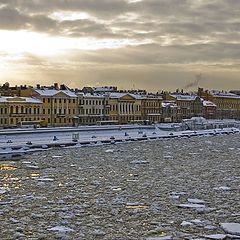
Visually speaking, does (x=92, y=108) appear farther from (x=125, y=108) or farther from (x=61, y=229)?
(x=61, y=229)

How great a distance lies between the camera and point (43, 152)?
3148 cm

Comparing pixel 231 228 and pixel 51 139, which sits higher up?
pixel 231 228

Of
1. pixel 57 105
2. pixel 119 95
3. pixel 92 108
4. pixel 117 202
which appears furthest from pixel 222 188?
pixel 119 95

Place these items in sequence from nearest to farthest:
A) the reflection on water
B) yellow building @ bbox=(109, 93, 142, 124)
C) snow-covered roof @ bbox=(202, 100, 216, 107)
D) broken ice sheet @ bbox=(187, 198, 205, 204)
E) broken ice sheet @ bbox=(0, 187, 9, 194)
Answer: broken ice sheet @ bbox=(187, 198, 205, 204)
broken ice sheet @ bbox=(0, 187, 9, 194)
the reflection on water
yellow building @ bbox=(109, 93, 142, 124)
snow-covered roof @ bbox=(202, 100, 216, 107)

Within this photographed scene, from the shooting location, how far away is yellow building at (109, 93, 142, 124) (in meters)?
90.3

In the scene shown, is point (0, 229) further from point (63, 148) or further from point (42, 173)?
point (63, 148)

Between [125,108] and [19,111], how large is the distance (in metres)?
26.2

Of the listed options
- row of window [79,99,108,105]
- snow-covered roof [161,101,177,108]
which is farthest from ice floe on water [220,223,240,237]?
snow-covered roof [161,101,177,108]

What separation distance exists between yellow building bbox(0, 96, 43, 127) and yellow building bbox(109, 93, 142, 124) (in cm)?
1771

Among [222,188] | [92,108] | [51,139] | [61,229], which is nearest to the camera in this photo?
[61,229]

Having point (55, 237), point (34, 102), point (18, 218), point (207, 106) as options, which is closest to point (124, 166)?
point (18, 218)

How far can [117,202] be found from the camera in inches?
508

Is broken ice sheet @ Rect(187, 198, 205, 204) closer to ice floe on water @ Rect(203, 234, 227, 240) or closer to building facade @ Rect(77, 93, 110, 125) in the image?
Answer: ice floe on water @ Rect(203, 234, 227, 240)

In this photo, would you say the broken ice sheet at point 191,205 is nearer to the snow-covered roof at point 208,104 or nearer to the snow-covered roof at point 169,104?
the snow-covered roof at point 169,104
